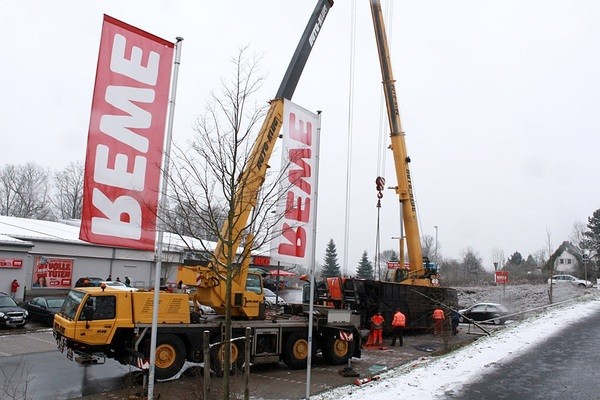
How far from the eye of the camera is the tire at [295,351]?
46.9 ft

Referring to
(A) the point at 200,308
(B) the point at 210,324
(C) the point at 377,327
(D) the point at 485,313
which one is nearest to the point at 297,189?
(B) the point at 210,324

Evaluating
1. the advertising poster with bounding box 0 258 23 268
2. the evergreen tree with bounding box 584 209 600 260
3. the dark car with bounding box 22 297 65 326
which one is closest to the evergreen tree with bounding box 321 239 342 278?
the evergreen tree with bounding box 584 209 600 260

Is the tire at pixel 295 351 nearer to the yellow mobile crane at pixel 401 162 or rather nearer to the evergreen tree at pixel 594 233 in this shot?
the yellow mobile crane at pixel 401 162

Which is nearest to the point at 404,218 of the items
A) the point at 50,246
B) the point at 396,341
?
the point at 396,341

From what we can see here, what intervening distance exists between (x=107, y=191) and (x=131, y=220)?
598mm

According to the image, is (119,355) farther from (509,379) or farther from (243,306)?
(509,379)

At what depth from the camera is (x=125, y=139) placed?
26.3ft

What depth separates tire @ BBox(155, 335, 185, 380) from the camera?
12.2m

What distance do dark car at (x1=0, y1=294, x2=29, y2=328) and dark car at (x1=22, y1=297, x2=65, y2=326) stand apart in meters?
0.80

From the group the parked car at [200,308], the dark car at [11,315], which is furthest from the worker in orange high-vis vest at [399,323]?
the dark car at [11,315]

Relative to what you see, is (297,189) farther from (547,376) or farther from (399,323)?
(399,323)

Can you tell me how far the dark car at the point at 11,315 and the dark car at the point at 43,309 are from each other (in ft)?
2.62

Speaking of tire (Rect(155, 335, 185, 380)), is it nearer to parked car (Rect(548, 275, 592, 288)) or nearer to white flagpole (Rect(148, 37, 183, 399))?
white flagpole (Rect(148, 37, 183, 399))

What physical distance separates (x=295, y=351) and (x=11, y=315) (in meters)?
11.9
